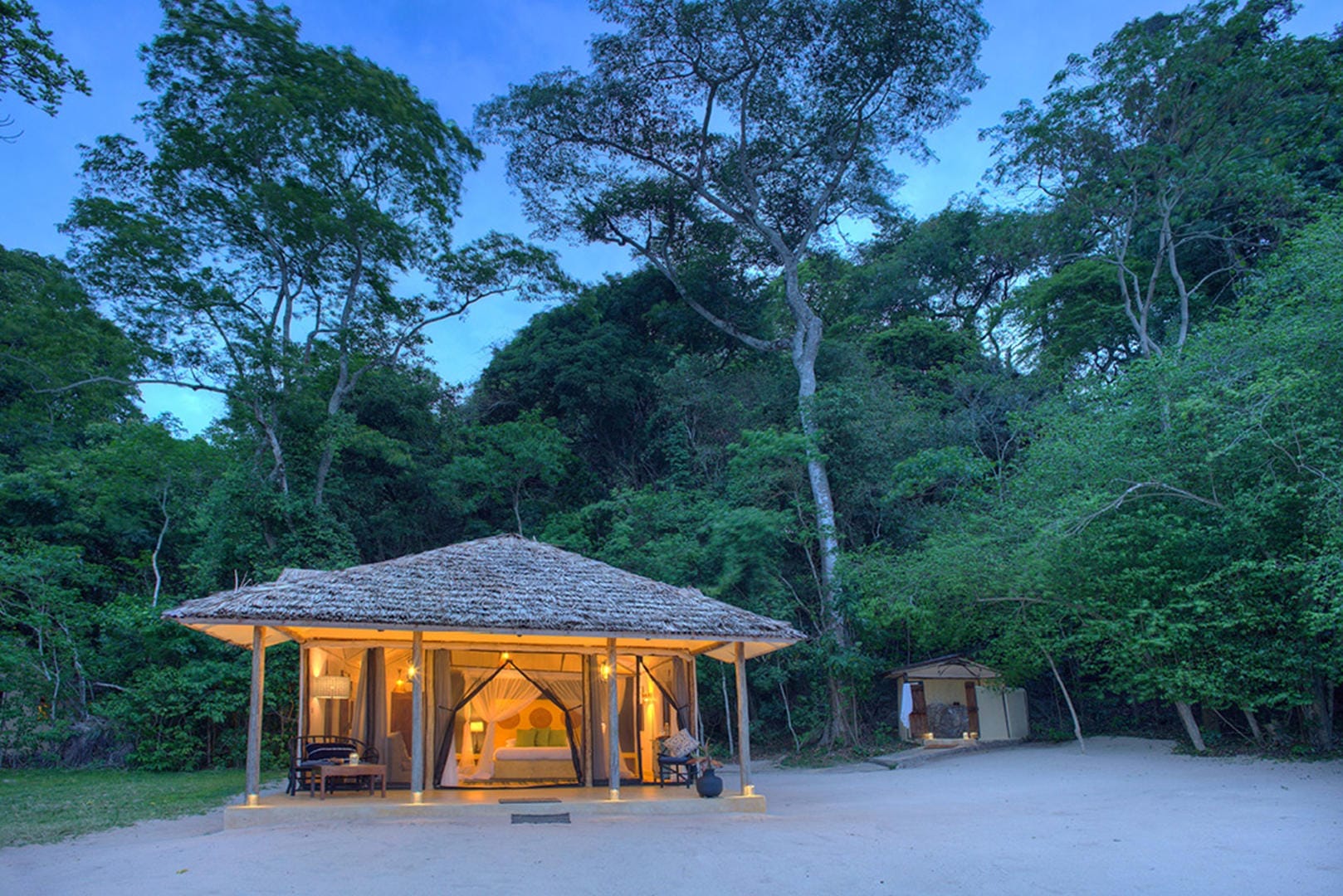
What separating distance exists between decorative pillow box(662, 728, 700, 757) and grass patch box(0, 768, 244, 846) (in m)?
5.30

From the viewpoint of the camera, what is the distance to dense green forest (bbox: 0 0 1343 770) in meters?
12.7

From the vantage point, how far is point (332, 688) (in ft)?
36.4

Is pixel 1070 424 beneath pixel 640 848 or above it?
above

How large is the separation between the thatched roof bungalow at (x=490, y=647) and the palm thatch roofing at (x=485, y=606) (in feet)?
0.08

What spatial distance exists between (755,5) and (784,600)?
46.9 ft

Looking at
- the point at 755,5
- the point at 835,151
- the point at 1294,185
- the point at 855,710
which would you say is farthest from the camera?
the point at 835,151

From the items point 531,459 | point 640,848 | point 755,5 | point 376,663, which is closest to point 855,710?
point 531,459

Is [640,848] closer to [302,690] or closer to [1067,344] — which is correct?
[302,690]

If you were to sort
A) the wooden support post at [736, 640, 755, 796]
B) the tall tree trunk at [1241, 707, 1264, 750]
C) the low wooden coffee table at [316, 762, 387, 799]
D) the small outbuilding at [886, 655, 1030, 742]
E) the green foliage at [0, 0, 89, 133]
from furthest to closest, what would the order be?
the small outbuilding at [886, 655, 1030, 742]
the tall tree trunk at [1241, 707, 1264, 750]
the wooden support post at [736, 640, 755, 796]
the low wooden coffee table at [316, 762, 387, 799]
the green foliage at [0, 0, 89, 133]

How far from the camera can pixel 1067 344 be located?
2236 cm

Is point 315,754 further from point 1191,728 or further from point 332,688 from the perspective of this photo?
point 1191,728

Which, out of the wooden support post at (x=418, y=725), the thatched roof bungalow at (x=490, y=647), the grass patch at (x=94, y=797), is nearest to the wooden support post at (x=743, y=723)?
the thatched roof bungalow at (x=490, y=647)

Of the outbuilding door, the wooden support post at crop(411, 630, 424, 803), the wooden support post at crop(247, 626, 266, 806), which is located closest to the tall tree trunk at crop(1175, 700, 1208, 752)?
the outbuilding door

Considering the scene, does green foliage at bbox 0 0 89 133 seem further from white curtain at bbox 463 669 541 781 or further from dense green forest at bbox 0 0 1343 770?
dense green forest at bbox 0 0 1343 770
